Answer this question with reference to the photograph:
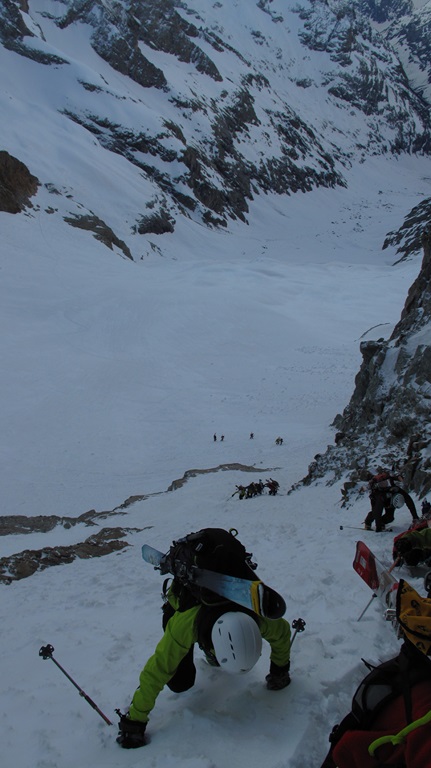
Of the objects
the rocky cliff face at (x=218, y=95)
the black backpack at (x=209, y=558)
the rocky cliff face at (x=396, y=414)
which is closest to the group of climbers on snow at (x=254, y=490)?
the rocky cliff face at (x=396, y=414)

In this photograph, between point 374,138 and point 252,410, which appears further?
point 374,138

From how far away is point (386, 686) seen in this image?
218cm

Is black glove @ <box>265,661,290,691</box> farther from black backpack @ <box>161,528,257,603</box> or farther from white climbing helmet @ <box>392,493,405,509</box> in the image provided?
white climbing helmet @ <box>392,493,405,509</box>

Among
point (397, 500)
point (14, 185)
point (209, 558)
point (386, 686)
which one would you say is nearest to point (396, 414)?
point (397, 500)

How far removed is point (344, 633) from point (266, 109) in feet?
512

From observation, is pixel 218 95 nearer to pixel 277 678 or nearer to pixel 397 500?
pixel 397 500

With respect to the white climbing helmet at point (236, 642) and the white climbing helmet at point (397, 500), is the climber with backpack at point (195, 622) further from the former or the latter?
the white climbing helmet at point (397, 500)

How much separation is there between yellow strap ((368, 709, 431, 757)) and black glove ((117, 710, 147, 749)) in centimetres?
168

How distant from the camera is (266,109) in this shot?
13775 centimetres

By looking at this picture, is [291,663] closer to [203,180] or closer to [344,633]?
[344,633]

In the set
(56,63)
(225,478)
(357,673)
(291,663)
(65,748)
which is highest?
(56,63)

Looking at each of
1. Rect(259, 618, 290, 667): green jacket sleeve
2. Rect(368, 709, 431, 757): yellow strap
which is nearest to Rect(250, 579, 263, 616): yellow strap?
Rect(259, 618, 290, 667): green jacket sleeve

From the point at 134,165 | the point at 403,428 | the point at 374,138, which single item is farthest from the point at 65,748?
the point at 374,138

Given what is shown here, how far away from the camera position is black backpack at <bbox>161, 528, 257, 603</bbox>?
2.95 meters
